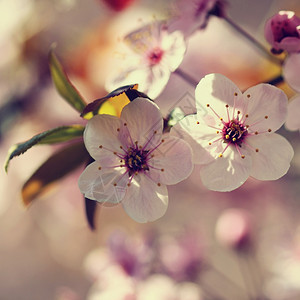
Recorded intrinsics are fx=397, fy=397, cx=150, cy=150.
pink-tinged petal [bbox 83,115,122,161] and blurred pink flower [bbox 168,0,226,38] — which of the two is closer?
pink-tinged petal [bbox 83,115,122,161]

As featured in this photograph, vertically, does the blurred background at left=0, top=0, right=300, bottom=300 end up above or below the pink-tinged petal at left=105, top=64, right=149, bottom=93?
below

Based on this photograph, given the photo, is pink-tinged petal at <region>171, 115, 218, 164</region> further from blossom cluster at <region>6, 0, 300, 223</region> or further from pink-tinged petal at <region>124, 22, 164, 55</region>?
pink-tinged petal at <region>124, 22, 164, 55</region>

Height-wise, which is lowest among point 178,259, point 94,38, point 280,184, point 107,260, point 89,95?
point 280,184

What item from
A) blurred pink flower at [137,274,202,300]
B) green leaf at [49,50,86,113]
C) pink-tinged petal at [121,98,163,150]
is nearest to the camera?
pink-tinged petal at [121,98,163,150]

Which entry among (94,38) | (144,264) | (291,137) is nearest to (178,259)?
(144,264)

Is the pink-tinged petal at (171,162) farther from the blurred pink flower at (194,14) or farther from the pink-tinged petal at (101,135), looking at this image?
the blurred pink flower at (194,14)

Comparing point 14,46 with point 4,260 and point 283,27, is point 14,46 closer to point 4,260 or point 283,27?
point 283,27

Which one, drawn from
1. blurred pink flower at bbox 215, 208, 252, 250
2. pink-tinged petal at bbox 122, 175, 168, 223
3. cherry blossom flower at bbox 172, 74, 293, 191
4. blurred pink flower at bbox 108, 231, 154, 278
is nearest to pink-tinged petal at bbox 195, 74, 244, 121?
cherry blossom flower at bbox 172, 74, 293, 191
